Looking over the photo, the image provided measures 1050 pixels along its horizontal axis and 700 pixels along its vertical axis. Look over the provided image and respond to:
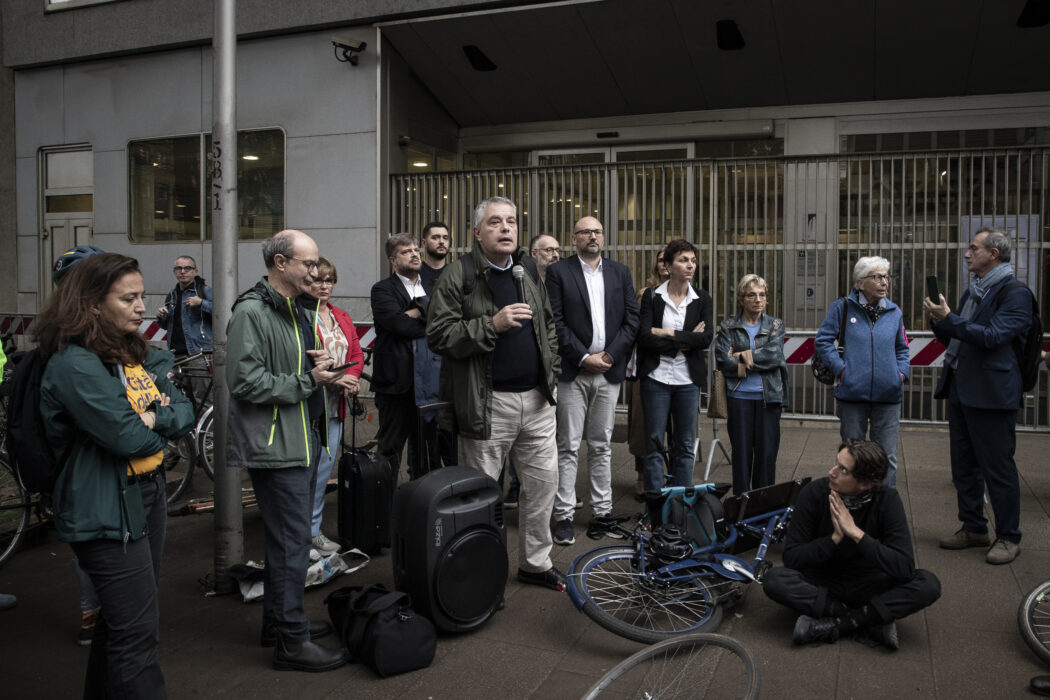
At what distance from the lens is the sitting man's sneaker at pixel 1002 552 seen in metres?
5.18

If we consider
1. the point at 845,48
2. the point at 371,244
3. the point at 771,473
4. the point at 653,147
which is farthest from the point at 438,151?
the point at 771,473

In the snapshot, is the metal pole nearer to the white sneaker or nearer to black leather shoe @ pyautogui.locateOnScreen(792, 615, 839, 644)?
the white sneaker

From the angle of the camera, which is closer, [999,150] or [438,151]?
[999,150]

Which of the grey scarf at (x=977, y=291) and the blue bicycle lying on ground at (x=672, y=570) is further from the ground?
the grey scarf at (x=977, y=291)

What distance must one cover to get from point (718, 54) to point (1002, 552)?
291 inches

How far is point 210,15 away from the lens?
39.3 feet

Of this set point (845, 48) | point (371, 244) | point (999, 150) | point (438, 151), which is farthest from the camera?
point (438, 151)

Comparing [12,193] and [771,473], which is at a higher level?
[12,193]

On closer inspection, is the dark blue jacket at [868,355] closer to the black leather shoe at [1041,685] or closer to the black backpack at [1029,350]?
the black backpack at [1029,350]

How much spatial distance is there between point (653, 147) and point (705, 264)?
2.49 metres

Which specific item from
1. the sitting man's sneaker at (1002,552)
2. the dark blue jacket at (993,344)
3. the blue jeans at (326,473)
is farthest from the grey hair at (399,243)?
the sitting man's sneaker at (1002,552)

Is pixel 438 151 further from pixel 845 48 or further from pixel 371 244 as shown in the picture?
pixel 845 48

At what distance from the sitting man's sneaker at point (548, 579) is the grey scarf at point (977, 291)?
9.44 ft

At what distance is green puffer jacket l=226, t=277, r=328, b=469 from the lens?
12.2ft
